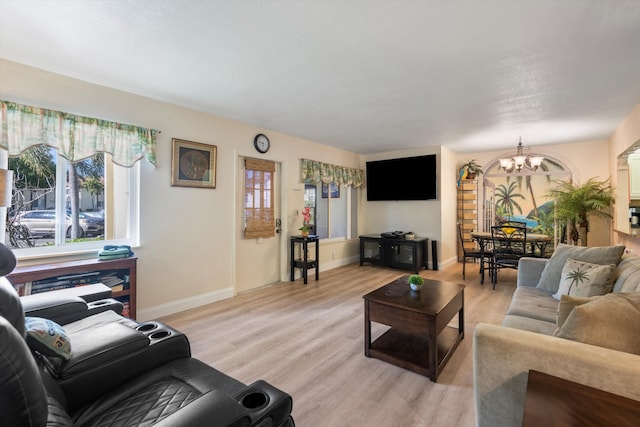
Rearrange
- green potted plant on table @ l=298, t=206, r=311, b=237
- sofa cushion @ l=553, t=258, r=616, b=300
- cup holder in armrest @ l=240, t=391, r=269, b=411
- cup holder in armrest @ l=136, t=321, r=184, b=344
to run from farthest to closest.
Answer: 1. green potted plant on table @ l=298, t=206, r=311, b=237
2. sofa cushion @ l=553, t=258, r=616, b=300
3. cup holder in armrest @ l=136, t=321, r=184, b=344
4. cup holder in armrest @ l=240, t=391, r=269, b=411

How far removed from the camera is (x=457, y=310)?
256 centimetres

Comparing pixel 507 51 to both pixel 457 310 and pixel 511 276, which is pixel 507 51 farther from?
pixel 511 276

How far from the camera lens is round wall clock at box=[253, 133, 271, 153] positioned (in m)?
4.21

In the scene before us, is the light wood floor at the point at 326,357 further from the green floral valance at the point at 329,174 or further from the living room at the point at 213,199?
the green floral valance at the point at 329,174

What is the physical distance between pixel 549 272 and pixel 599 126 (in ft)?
10.0

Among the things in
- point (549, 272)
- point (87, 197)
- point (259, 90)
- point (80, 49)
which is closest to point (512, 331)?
point (549, 272)

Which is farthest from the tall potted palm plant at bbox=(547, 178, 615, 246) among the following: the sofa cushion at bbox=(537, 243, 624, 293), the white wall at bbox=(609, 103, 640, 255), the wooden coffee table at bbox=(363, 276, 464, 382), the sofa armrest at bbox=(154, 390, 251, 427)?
the sofa armrest at bbox=(154, 390, 251, 427)

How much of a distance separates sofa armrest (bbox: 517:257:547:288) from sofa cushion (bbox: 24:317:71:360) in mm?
3560

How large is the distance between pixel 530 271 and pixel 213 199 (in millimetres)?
3671

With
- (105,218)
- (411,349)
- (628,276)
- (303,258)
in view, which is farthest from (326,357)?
(105,218)

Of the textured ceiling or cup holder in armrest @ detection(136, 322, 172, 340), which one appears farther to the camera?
the textured ceiling

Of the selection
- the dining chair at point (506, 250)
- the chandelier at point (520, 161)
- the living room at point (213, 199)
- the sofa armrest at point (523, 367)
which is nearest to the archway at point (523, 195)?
the living room at point (213, 199)

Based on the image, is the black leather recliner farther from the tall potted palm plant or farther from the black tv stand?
the tall potted palm plant

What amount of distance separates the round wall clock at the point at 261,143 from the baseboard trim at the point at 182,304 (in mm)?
2068
